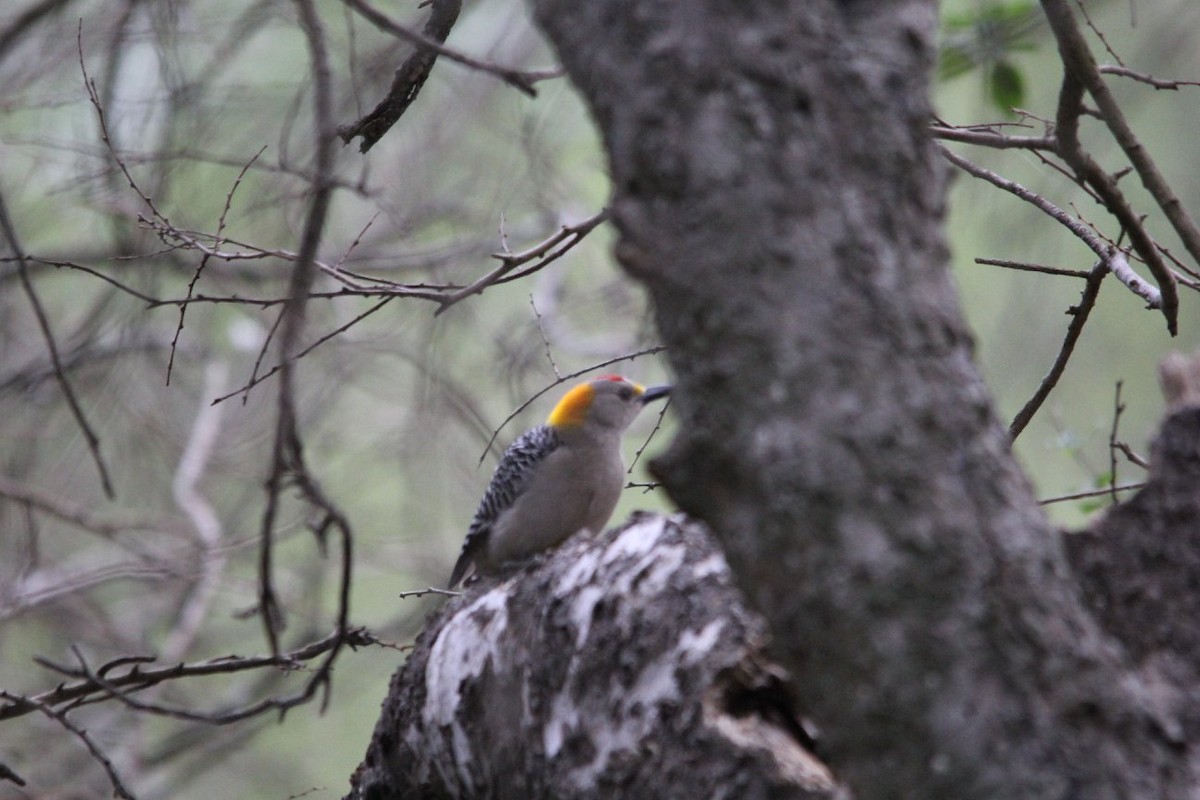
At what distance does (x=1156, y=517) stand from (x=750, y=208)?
3.15 feet

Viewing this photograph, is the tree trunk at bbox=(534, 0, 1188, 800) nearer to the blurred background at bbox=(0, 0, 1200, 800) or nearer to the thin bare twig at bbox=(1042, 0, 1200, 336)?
the thin bare twig at bbox=(1042, 0, 1200, 336)

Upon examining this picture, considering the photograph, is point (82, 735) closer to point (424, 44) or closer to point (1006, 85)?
point (424, 44)

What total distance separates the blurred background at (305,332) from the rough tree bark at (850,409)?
7.35 feet

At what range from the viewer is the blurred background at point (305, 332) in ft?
16.0

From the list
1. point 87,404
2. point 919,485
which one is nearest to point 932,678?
point 919,485

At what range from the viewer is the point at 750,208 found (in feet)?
5.22

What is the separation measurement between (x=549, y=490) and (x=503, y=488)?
0.19 m

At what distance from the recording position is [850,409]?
1549mm

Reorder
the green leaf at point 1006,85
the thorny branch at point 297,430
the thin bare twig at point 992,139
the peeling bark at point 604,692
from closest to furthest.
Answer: the thorny branch at point 297,430 < the peeling bark at point 604,692 < the thin bare twig at point 992,139 < the green leaf at point 1006,85

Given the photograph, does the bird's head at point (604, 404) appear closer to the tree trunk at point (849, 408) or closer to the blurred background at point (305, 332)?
the blurred background at point (305, 332)

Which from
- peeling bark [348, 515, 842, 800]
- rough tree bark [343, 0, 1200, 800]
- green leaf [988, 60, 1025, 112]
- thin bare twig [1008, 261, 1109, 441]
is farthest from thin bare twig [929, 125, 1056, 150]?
peeling bark [348, 515, 842, 800]

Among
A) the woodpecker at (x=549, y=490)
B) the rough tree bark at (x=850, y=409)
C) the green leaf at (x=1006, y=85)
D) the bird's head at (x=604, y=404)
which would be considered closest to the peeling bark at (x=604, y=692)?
the rough tree bark at (x=850, y=409)

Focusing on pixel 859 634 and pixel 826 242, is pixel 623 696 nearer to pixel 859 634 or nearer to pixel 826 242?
pixel 859 634

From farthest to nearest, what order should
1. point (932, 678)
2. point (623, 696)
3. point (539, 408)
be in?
point (539, 408) → point (623, 696) → point (932, 678)
